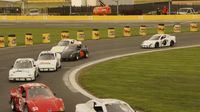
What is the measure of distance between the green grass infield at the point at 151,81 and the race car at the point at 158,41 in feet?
16.7

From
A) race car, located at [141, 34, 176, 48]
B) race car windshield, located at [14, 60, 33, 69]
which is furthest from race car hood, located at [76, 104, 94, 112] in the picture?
race car, located at [141, 34, 176, 48]

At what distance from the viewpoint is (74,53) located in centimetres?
4400

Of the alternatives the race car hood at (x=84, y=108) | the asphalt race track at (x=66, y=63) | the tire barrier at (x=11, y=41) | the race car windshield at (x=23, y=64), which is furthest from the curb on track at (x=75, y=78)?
the tire barrier at (x=11, y=41)

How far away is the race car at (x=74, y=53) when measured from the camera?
43.6m

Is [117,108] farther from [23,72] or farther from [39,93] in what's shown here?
[23,72]

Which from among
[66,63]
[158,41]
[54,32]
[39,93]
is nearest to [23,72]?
[66,63]

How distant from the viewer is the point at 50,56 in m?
38.6

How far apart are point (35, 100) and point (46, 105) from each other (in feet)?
2.32

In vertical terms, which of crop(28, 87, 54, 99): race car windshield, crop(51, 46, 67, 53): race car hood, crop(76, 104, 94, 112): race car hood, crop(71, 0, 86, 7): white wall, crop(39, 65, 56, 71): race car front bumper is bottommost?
crop(39, 65, 56, 71): race car front bumper

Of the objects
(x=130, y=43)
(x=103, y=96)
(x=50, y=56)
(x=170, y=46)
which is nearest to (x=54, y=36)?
(x=130, y=43)

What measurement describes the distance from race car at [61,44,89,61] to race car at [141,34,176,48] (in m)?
8.73

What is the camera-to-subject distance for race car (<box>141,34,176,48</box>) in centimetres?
5241

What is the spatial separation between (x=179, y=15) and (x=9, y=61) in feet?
166

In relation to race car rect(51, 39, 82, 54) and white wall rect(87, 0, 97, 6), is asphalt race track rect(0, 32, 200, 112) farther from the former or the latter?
white wall rect(87, 0, 97, 6)
